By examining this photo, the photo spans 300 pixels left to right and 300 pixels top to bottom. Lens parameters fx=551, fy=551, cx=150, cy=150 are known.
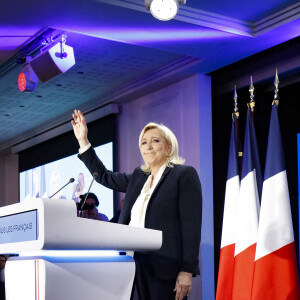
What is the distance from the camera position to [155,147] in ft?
7.85

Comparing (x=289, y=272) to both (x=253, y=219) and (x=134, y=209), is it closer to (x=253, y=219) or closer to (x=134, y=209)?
(x=253, y=219)

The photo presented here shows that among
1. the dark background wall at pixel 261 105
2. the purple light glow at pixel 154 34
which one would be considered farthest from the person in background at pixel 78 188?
the purple light glow at pixel 154 34

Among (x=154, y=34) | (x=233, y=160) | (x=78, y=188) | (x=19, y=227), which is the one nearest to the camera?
(x=19, y=227)

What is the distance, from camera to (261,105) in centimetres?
488

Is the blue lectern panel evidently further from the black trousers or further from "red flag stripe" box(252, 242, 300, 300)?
"red flag stripe" box(252, 242, 300, 300)

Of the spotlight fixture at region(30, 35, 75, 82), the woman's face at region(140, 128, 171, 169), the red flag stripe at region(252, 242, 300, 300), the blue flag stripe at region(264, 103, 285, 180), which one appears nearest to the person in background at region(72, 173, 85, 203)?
the spotlight fixture at region(30, 35, 75, 82)

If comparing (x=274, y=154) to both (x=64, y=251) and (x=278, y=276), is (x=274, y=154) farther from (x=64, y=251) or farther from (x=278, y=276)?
(x=64, y=251)

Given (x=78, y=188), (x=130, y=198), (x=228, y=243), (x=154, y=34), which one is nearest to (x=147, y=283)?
(x=130, y=198)

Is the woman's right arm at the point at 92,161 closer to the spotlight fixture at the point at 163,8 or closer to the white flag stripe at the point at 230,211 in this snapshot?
the spotlight fixture at the point at 163,8

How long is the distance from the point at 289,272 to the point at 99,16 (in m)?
2.17

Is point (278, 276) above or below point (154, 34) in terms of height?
below

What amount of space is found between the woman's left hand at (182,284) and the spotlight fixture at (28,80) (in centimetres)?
316

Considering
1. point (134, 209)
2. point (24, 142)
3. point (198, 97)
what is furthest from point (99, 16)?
point (24, 142)

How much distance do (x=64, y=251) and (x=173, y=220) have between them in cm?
82
